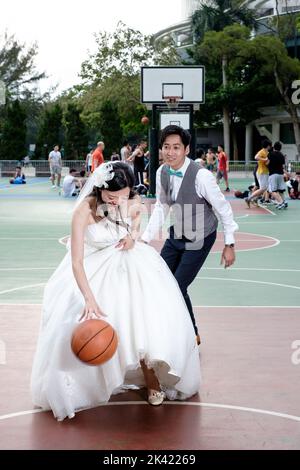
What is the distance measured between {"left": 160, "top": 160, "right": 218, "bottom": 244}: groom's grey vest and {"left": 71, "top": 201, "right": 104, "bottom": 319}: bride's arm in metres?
1.35

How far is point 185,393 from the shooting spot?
17.6 feet

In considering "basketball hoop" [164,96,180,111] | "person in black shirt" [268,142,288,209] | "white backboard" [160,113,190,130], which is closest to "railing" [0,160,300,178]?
"basketball hoop" [164,96,180,111]

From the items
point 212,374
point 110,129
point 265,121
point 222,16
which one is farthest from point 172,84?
point 265,121

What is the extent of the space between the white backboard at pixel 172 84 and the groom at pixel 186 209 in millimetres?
18794

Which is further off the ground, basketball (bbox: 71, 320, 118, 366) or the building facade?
the building facade

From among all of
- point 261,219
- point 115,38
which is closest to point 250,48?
point 115,38

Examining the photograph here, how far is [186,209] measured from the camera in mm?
6340

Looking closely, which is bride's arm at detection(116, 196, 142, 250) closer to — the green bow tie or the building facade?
the green bow tie

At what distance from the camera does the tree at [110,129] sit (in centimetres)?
5138

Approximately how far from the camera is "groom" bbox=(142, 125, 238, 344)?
6188mm

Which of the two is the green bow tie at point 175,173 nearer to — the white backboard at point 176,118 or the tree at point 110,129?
the white backboard at point 176,118

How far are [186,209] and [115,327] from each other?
66.0 inches
